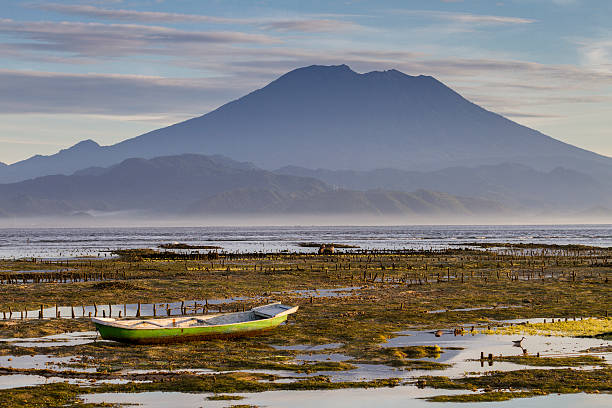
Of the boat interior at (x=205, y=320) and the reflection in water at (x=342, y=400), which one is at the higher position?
the boat interior at (x=205, y=320)

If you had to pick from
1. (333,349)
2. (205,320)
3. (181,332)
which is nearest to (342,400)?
(333,349)

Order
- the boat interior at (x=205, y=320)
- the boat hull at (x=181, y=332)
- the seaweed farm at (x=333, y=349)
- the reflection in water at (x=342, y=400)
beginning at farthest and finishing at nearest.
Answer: the boat interior at (x=205, y=320) → the boat hull at (x=181, y=332) → the seaweed farm at (x=333, y=349) → the reflection in water at (x=342, y=400)

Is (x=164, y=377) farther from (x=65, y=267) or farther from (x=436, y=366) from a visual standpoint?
(x=65, y=267)

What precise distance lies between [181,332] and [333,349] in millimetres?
6688

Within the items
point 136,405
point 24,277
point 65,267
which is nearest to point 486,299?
point 136,405

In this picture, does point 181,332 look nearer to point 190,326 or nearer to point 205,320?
point 190,326

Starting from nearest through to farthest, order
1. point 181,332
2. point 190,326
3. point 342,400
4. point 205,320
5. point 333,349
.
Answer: point 342,400, point 333,349, point 181,332, point 190,326, point 205,320

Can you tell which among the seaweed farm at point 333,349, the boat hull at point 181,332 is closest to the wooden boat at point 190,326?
the boat hull at point 181,332

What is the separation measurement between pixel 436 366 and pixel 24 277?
52.4m

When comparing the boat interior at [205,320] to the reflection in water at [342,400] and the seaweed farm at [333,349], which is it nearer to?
the seaweed farm at [333,349]

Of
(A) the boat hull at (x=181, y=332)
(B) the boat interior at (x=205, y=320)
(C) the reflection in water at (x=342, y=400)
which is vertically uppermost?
(B) the boat interior at (x=205, y=320)

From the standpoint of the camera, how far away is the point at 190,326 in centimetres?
3731

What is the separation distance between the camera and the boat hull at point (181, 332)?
1416 inches

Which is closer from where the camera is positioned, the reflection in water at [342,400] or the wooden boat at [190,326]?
the reflection in water at [342,400]
